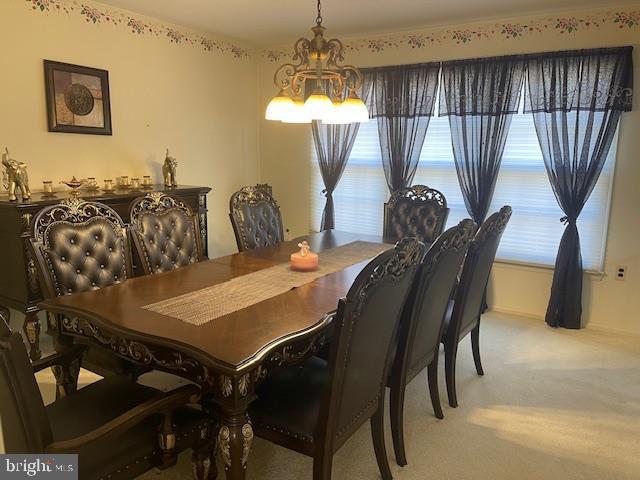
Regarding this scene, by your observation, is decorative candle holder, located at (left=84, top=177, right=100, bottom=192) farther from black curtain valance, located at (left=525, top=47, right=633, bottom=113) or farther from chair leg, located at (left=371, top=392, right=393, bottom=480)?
black curtain valance, located at (left=525, top=47, right=633, bottom=113)

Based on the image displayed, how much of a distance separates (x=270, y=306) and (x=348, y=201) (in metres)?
2.96

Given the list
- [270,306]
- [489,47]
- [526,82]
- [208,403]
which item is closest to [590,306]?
[526,82]

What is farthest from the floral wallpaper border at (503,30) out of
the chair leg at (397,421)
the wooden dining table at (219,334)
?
the chair leg at (397,421)

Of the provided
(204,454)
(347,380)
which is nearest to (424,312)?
(347,380)

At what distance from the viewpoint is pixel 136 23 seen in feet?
12.8

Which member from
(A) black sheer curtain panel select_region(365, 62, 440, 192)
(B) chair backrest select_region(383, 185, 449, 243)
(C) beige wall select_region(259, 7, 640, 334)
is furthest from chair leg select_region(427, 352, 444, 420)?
(A) black sheer curtain panel select_region(365, 62, 440, 192)

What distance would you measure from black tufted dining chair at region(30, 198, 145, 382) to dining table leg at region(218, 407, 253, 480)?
0.79 m

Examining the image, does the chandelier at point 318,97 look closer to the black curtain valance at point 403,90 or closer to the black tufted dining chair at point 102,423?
the black tufted dining chair at point 102,423

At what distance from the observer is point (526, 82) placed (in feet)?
12.5

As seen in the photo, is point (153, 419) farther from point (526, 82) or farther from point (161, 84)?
point (526, 82)

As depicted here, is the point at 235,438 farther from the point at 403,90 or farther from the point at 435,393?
the point at 403,90

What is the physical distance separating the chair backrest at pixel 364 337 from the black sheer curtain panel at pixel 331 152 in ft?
9.80

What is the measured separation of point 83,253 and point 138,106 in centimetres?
212

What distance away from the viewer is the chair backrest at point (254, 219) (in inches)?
127
